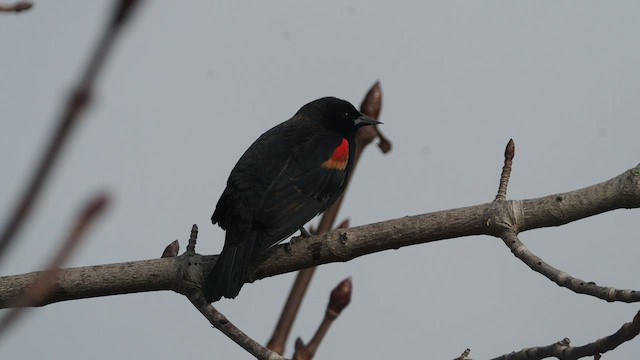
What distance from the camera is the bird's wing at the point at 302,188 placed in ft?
15.4

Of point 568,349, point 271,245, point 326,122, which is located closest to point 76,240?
point 568,349

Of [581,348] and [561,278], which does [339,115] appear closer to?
[561,278]

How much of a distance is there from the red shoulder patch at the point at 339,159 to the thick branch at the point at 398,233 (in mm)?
1223

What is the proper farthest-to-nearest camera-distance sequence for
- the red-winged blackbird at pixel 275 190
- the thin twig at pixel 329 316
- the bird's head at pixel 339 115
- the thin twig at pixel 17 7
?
the bird's head at pixel 339 115 < the red-winged blackbird at pixel 275 190 < the thin twig at pixel 329 316 < the thin twig at pixel 17 7

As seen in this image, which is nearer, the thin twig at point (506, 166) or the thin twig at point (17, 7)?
the thin twig at point (17, 7)

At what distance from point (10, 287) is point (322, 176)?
6.57ft

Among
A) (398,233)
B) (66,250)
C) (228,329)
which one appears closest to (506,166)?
(398,233)

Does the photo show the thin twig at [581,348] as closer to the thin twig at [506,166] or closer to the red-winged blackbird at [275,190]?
the thin twig at [506,166]

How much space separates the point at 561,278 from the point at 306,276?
49.8 inches

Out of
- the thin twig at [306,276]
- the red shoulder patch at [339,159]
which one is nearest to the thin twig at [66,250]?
the thin twig at [306,276]

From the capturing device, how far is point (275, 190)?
4.93 metres

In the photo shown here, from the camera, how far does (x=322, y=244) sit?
13.0ft

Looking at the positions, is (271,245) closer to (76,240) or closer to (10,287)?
(10,287)

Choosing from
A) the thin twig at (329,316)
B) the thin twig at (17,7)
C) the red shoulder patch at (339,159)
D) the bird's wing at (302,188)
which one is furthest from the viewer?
the red shoulder patch at (339,159)
